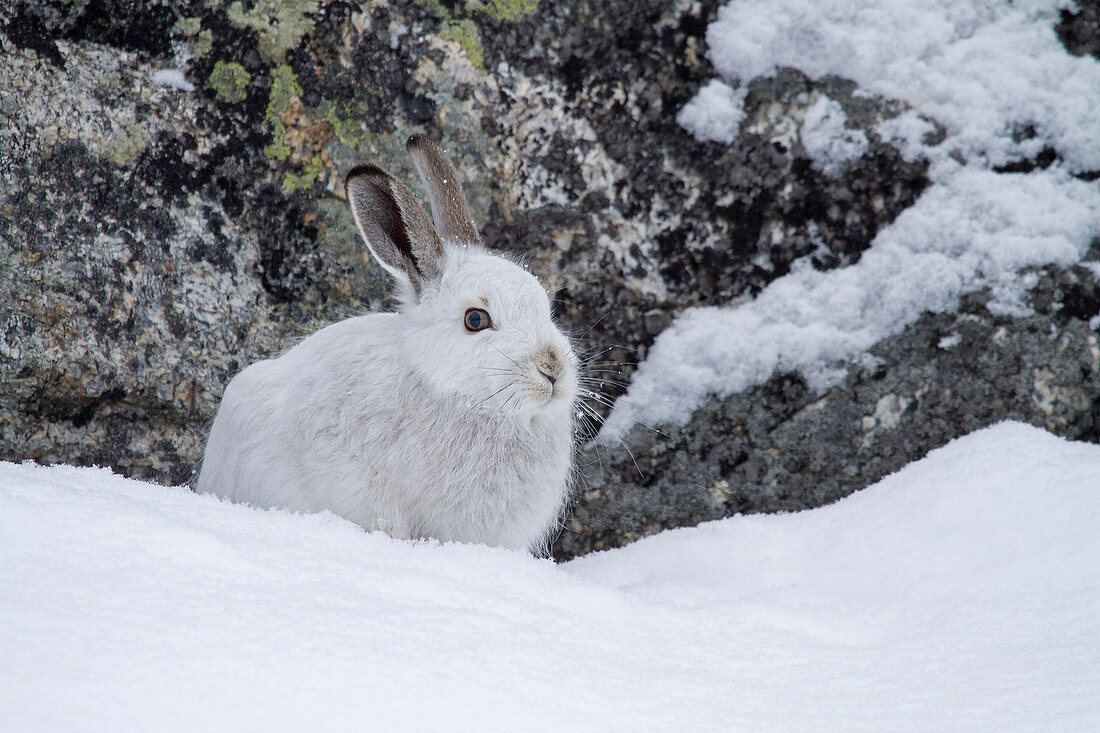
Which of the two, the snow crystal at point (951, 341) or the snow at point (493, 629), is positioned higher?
the snow crystal at point (951, 341)

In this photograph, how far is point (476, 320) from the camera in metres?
2.53

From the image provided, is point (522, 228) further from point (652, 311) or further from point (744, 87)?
point (744, 87)

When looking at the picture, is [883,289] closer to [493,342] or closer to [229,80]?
[493,342]

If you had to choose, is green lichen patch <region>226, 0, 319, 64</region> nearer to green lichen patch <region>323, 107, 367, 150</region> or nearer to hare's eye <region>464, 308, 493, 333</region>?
green lichen patch <region>323, 107, 367, 150</region>

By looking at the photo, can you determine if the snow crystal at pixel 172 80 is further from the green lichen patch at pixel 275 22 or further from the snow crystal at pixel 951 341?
the snow crystal at pixel 951 341

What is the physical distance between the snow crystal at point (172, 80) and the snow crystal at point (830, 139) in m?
2.23

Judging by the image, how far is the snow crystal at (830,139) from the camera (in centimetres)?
300

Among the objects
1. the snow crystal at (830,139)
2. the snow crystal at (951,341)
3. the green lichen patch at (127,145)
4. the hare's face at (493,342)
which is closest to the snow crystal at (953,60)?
the snow crystal at (830,139)

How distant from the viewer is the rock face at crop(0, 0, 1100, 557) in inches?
115

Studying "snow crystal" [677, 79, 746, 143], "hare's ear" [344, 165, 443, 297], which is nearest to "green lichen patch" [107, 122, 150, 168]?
"hare's ear" [344, 165, 443, 297]

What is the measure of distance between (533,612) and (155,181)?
219 centimetres

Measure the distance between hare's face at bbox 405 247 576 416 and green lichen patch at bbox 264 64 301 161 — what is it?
0.90 m

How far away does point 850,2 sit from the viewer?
3.06 meters

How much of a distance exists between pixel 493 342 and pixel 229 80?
146cm
